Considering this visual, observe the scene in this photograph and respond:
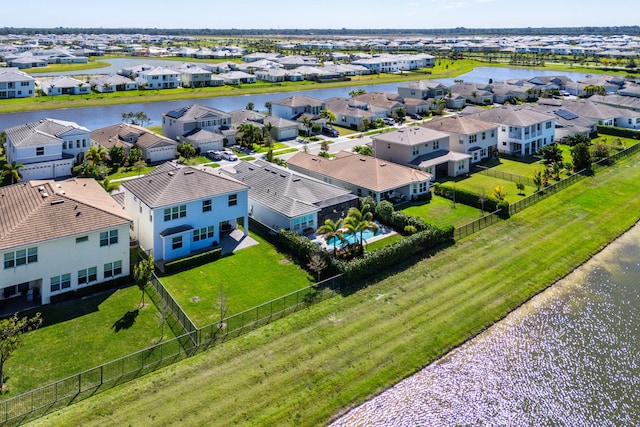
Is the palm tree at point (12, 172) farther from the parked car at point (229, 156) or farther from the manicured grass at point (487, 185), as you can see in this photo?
the manicured grass at point (487, 185)

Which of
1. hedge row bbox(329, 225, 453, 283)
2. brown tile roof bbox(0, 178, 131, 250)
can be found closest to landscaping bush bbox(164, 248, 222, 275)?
brown tile roof bbox(0, 178, 131, 250)

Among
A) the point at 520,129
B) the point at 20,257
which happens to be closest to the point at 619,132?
the point at 520,129

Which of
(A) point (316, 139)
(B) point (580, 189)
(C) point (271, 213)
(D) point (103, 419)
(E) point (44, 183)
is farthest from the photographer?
(A) point (316, 139)

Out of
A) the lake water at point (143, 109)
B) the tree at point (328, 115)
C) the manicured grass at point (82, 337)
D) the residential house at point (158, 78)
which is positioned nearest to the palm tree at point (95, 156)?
the lake water at point (143, 109)

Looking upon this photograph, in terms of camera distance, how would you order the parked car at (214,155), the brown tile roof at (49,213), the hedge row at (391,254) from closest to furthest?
1. the brown tile roof at (49,213)
2. the hedge row at (391,254)
3. the parked car at (214,155)

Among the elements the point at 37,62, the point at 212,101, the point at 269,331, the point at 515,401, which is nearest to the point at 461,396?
the point at 515,401

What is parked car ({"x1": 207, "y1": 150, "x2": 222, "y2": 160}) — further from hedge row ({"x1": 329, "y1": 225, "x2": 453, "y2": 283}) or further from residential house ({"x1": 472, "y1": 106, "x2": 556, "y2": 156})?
residential house ({"x1": 472, "y1": 106, "x2": 556, "y2": 156})

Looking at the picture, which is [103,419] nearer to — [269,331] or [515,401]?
[269,331]
